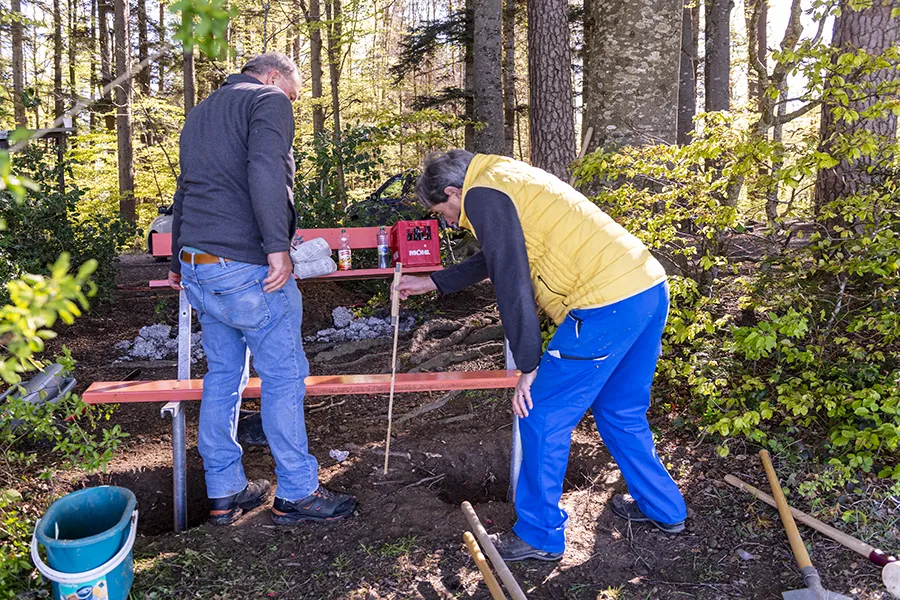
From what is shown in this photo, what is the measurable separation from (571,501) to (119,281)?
828cm

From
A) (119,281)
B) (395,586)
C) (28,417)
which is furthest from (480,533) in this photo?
(119,281)

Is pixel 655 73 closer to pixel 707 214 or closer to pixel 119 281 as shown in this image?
pixel 707 214

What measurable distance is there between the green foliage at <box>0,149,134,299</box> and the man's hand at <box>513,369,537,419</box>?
5378 millimetres

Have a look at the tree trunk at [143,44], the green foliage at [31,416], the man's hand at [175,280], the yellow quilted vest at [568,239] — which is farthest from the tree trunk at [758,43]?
the tree trunk at [143,44]

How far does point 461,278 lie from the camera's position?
10.9 feet

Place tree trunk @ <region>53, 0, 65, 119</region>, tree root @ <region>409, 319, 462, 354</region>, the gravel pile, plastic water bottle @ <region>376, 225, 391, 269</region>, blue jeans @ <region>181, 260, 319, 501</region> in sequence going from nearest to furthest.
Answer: blue jeans @ <region>181, 260, 319, 501</region> → tree root @ <region>409, 319, 462, 354</region> → plastic water bottle @ <region>376, 225, 391, 269</region> → the gravel pile → tree trunk @ <region>53, 0, 65, 119</region>

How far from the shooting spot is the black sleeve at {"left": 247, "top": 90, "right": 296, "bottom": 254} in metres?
2.95

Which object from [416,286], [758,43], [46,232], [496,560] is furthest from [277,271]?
[758,43]

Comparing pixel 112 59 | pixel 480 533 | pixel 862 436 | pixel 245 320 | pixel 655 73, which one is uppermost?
pixel 112 59

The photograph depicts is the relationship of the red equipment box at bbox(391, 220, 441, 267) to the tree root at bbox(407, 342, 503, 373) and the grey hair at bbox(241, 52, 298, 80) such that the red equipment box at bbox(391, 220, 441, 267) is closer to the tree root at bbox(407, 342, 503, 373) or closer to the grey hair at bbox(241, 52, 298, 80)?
the tree root at bbox(407, 342, 503, 373)

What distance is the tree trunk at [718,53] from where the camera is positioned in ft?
39.4

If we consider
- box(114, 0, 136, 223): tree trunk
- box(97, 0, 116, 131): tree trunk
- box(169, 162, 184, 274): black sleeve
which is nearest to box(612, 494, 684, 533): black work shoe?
box(169, 162, 184, 274): black sleeve

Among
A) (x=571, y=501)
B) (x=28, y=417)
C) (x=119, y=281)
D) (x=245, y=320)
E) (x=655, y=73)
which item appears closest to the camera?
(x=28, y=417)

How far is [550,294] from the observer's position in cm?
286
